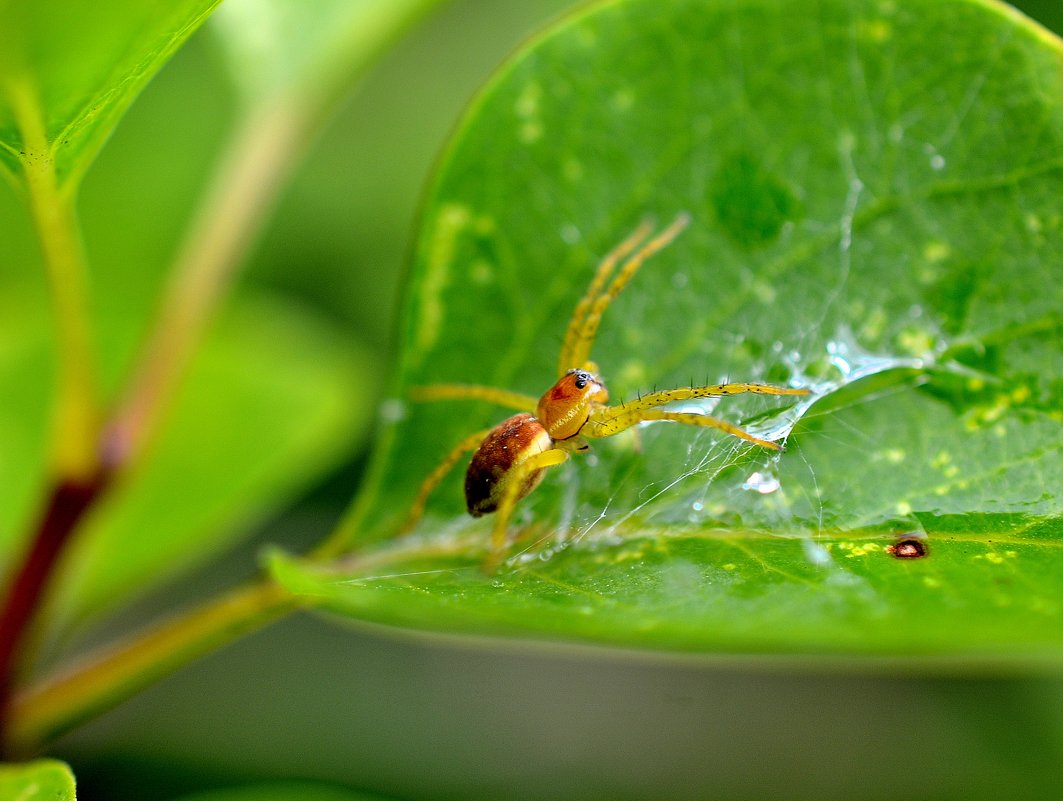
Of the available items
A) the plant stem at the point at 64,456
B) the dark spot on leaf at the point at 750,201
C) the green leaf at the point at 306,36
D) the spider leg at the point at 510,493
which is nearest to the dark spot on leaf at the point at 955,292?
the dark spot on leaf at the point at 750,201

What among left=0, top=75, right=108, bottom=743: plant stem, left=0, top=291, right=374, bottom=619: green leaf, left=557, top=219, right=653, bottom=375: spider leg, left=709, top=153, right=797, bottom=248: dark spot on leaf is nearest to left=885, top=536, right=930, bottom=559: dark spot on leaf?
left=709, top=153, right=797, bottom=248: dark spot on leaf

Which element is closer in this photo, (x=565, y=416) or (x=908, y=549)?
(x=908, y=549)

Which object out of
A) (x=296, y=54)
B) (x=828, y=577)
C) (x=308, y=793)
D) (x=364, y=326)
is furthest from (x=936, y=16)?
(x=364, y=326)

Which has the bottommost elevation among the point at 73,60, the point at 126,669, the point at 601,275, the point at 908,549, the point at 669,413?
the point at 126,669

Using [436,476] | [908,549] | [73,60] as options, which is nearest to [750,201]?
[908,549]

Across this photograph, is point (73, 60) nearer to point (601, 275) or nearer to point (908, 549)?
point (601, 275)

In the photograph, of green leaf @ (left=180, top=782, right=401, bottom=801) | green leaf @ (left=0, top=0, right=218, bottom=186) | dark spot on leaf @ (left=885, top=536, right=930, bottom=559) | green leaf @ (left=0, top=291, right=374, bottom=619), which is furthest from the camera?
green leaf @ (left=0, top=291, right=374, bottom=619)

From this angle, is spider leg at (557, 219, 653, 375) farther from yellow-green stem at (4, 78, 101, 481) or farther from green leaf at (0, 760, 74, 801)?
green leaf at (0, 760, 74, 801)
